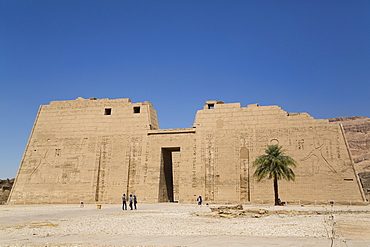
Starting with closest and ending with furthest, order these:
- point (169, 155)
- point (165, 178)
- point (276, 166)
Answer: point (276, 166), point (165, 178), point (169, 155)

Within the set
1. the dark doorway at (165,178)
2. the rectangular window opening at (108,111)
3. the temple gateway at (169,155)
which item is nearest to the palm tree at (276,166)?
the temple gateway at (169,155)

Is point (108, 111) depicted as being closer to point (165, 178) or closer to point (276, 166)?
point (165, 178)

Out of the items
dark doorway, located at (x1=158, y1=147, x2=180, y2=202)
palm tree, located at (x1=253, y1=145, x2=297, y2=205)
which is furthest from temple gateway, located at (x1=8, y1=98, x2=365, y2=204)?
palm tree, located at (x1=253, y1=145, x2=297, y2=205)

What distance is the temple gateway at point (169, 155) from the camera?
27.9 meters

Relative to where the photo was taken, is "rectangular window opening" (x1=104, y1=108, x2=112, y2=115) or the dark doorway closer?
the dark doorway

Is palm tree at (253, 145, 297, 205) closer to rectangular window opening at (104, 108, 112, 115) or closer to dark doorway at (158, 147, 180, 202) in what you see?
dark doorway at (158, 147, 180, 202)

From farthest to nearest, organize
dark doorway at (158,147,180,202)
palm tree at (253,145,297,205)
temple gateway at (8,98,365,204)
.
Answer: dark doorway at (158,147,180,202) → temple gateway at (8,98,365,204) → palm tree at (253,145,297,205)

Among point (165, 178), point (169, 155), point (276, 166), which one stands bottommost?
point (165, 178)

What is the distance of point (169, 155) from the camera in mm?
33812

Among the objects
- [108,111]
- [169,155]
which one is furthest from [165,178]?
[108,111]

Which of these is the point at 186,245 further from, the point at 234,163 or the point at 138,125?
the point at 138,125

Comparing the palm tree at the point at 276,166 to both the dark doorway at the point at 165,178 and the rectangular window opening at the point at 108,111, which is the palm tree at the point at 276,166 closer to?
the dark doorway at the point at 165,178

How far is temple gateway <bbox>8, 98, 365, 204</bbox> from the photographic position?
2791 centimetres

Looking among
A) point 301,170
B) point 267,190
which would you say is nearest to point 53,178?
point 267,190
